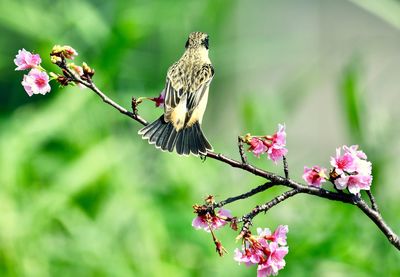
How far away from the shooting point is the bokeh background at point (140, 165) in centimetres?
402

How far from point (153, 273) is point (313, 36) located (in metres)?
3.35

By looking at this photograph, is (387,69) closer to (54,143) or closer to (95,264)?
(54,143)

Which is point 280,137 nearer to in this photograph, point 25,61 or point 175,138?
point 175,138

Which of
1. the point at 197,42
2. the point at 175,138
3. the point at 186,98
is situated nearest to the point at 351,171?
the point at 175,138

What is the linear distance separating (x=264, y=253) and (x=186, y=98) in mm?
608

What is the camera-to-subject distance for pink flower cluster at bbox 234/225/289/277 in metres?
1.40

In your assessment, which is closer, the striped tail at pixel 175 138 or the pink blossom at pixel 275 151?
the pink blossom at pixel 275 151

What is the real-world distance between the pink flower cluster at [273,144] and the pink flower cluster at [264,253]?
141 millimetres

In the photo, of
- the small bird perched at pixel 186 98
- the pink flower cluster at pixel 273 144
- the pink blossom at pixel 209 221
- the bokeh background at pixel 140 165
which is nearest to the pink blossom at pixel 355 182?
the pink flower cluster at pixel 273 144

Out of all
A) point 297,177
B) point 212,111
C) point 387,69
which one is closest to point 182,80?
point 297,177

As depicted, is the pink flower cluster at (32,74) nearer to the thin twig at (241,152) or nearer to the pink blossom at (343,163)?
the thin twig at (241,152)

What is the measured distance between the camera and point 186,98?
1.92 meters

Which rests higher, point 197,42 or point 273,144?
point 197,42

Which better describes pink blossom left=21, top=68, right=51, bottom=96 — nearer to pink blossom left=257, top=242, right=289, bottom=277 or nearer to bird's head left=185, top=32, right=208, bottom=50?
pink blossom left=257, top=242, right=289, bottom=277
